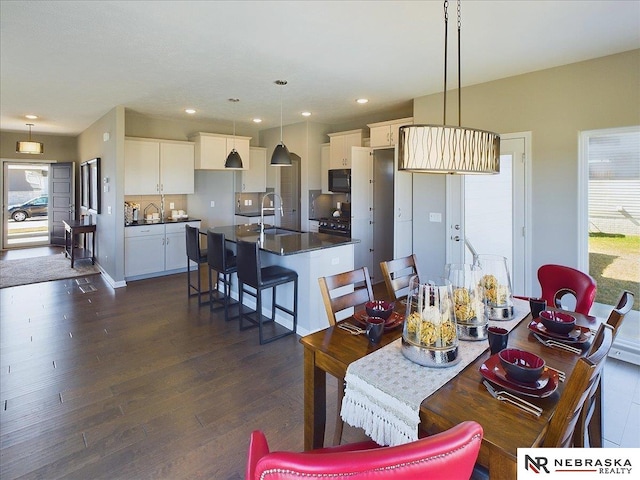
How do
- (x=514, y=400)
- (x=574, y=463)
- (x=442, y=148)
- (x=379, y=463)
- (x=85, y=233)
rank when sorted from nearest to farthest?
(x=379, y=463) → (x=574, y=463) → (x=514, y=400) → (x=442, y=148) → (x=85, y=233)

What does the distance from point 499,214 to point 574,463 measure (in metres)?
3.36

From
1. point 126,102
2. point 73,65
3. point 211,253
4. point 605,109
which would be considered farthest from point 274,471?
point 126,102

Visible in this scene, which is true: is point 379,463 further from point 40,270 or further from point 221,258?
point 40,270

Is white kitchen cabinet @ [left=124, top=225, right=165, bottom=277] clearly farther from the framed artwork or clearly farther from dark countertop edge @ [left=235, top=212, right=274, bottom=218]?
dark countertop edge @ [left=235, top=212, right=274, bottom=218]

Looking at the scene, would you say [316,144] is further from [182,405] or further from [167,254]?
[182,405]

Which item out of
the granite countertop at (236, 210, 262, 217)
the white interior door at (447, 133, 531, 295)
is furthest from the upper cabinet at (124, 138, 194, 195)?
the white interior door at (447, 133, 531, 295)

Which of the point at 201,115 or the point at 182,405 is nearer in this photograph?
the point at 182,405

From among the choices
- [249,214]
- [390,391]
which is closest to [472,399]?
[390,391]

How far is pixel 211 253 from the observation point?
4.30 metres

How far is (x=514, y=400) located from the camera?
128cm

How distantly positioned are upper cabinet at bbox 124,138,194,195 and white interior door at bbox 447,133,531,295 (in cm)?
455

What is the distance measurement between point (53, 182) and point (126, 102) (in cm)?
524

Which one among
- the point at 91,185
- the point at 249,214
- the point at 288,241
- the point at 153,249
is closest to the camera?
the point at 288,241

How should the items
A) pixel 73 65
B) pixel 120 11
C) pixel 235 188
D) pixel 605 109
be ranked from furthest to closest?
1. pixel 235 188
2. pixel 73 65
3. pixel 605 109
4. pixel 120 11
